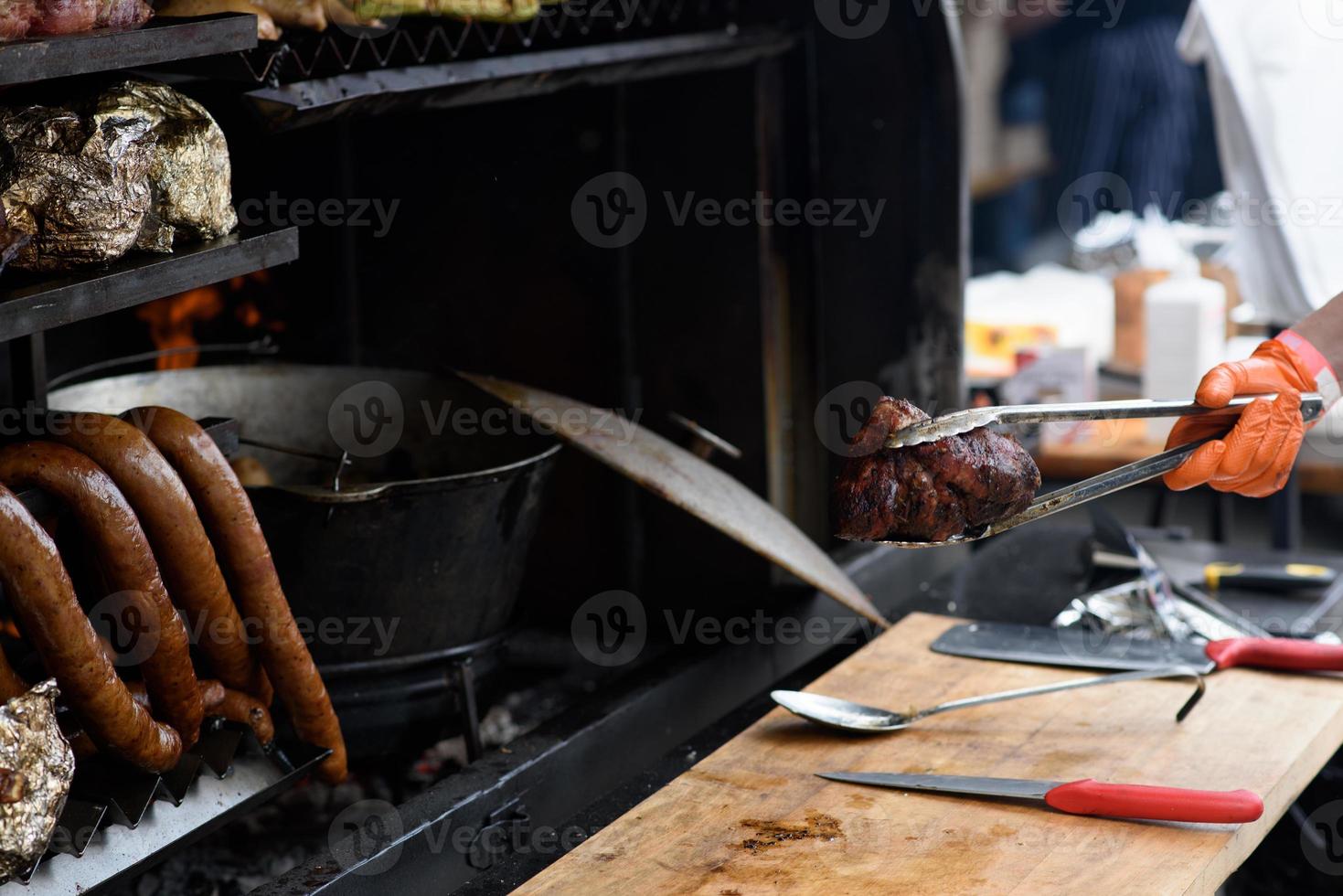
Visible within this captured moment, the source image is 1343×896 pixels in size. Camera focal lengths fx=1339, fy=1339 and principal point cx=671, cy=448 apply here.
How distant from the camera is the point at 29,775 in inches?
61.3

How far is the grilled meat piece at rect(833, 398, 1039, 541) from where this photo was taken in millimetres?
2211

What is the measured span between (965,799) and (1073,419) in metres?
0.63

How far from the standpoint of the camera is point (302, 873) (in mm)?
1947

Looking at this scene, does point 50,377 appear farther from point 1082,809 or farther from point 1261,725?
point 1261,725

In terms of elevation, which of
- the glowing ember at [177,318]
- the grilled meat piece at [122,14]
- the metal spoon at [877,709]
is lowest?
the metal spoon at [877,709]

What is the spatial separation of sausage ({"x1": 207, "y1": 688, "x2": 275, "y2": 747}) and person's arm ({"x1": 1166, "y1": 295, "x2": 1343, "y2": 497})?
1586 millimetres

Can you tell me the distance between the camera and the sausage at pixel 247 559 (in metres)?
1.92

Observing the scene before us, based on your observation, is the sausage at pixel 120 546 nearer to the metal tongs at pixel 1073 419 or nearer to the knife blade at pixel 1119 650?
the metal tongs at pixel 1073 419

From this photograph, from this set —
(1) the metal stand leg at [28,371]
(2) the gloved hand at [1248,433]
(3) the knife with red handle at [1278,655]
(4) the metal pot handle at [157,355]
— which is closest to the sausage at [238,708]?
(1) the metal stand leg at [28,371]

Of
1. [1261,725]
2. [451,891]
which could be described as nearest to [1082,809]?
[1261,725]

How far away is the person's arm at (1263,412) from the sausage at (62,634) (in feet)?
5.70

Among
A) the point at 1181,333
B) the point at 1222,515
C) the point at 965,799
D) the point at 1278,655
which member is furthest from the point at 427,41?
the point at 1222,515

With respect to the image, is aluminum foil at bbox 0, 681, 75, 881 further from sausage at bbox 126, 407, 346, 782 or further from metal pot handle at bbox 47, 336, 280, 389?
metal pot handle at bbox 47, 336, 280, 389

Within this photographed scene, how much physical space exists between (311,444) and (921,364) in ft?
5.43
